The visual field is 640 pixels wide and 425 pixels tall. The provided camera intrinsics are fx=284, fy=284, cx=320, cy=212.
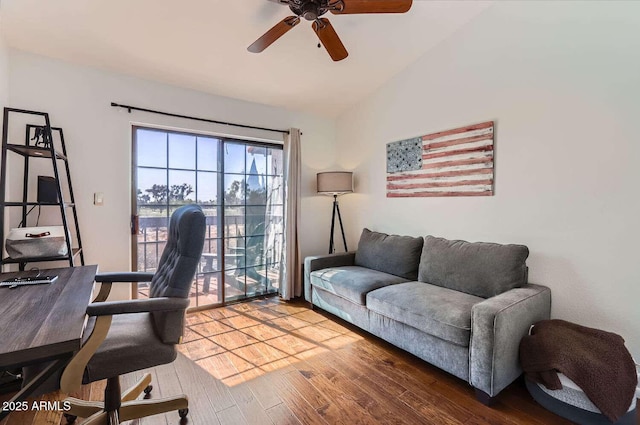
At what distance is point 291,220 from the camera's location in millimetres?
3590

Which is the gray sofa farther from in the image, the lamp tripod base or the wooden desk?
the wooden desk

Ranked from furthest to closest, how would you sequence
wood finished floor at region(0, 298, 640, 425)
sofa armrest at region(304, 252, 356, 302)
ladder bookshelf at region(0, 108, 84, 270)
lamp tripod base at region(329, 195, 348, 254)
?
lamp tripod base at region(329, 195, 348, 254), sofa armrest at region(304, 252, 356, 302), ladder bookshelf at region(0, 108, 84, 270), wood finished floor at region(0, 298, 640, 425)

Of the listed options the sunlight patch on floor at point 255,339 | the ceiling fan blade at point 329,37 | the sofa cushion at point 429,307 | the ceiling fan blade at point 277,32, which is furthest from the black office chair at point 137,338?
the sofa cushion at point 429,307

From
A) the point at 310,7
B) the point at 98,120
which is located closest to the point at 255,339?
the point at 98,120

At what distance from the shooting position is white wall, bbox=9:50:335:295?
7.71 ft

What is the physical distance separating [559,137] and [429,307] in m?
1.61

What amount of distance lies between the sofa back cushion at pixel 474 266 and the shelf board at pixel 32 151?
318 cm

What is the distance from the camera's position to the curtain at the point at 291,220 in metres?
3.57

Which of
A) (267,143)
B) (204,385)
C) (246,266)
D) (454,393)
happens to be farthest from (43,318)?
(267,143)

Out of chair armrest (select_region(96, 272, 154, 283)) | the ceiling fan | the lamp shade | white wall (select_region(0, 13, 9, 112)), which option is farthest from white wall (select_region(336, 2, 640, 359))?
white wall (select_region(0, 13, 9, 112))

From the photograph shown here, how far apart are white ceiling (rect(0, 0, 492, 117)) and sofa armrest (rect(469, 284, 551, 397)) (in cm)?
240

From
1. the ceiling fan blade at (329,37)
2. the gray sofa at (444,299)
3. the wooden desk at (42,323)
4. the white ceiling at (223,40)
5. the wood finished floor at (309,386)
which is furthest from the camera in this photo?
the white ceiling at (223,40)

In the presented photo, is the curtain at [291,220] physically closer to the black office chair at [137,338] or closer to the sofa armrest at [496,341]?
the black office chair at [137,338]

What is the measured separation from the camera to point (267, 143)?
3652 millimetres
